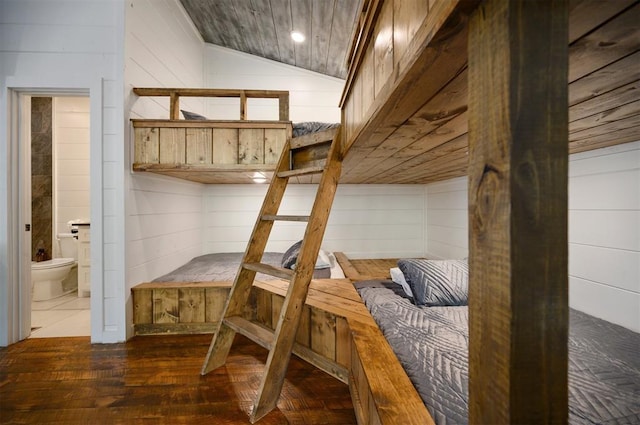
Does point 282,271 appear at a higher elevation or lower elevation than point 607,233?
lower

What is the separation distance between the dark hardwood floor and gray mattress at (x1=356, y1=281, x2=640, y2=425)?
54 centimetres

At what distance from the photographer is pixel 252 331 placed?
159cm

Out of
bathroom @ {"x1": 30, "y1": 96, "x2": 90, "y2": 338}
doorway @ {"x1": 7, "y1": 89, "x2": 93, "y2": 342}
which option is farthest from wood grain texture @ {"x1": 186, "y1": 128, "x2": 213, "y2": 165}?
bathroom @ {"x1": 30, "y1": 96, "x2": 90, "y2": 338}

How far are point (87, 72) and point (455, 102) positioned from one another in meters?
2.61

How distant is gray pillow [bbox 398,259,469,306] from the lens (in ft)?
5.30

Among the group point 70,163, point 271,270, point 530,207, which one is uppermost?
point 70,163

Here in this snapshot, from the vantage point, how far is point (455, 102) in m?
0.87

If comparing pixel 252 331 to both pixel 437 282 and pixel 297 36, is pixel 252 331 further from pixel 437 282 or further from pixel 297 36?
pixel 297 36

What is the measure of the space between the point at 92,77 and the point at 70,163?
204 centimetres

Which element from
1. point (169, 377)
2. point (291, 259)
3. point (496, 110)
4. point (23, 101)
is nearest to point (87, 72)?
point (23, 101)

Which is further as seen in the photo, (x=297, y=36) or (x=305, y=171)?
(x=297, y=36)

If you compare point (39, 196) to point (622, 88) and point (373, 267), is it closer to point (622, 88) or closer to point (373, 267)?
point (373, 267)

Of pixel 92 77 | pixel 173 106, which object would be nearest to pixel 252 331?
pixel 173 106

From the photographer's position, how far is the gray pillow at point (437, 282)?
5.30ft
